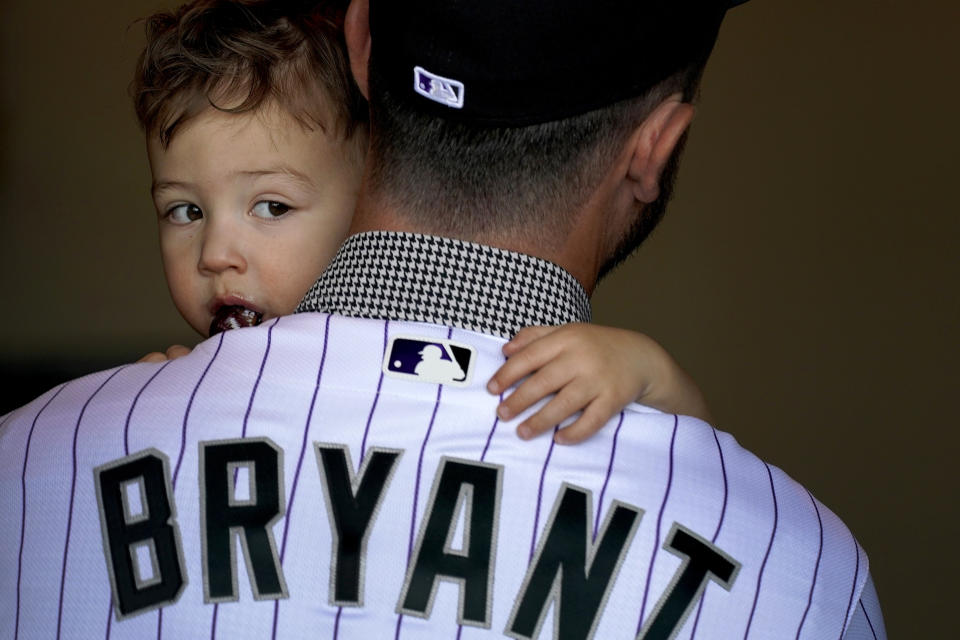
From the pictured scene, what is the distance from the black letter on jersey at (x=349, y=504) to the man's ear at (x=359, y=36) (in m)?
0.44

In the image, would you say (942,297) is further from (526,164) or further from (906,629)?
(526,164)

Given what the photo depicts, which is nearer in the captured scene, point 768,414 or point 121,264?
point 768,414

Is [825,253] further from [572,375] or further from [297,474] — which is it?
[297,474]

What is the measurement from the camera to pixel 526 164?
1051 millimetres

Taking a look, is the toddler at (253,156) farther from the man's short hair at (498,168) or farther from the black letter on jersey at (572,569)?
the black letter on jersey at (572,569)

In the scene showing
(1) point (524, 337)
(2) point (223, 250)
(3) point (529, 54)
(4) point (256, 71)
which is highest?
(3) point (529, 54)

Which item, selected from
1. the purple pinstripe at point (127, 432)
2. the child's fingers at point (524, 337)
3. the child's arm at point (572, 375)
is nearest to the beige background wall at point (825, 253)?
the child's arm at point (572, 375)

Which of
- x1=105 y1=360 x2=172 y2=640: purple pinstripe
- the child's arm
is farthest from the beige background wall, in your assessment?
x1=105 y1=360 x2=172 y2=640: purple pinstripe

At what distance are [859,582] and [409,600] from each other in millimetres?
373

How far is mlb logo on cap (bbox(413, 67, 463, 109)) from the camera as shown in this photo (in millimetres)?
1049

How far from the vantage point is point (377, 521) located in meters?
0.94

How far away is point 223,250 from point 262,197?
0.09 meters

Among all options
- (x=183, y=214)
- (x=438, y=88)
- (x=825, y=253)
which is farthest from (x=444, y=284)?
(x=825, y=253)

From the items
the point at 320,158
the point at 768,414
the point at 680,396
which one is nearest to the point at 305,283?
the point at 320,158
